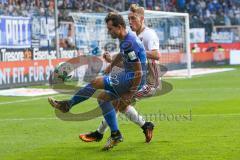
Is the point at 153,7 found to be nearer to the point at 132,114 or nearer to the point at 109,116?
the point at 132,114

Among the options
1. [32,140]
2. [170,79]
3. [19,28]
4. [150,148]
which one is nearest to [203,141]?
[150,148]

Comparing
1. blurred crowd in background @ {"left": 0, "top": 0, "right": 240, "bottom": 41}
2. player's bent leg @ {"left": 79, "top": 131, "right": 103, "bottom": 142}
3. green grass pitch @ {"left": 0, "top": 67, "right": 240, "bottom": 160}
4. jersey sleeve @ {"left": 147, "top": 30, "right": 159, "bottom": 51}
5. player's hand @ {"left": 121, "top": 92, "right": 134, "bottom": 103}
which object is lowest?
green grass pitch @ {"left": 0, "top": 67, "right": 240, "bottom": 160}

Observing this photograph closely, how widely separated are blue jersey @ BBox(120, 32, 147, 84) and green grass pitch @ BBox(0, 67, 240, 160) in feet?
3.97

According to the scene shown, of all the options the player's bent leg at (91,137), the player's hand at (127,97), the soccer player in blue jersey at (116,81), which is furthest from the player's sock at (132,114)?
the player's bent leg at (91,137)

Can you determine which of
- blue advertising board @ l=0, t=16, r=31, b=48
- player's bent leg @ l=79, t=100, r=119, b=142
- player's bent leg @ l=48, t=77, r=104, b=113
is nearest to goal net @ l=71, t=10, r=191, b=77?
blue advertising board @ l=0, t=16, r=31, b=48

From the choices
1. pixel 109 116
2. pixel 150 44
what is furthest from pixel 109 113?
pixel 150 44

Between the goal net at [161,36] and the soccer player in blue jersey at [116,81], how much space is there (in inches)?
753

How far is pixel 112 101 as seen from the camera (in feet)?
34.4

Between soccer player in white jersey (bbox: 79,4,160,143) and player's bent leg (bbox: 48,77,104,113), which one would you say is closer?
player's bent leg (bbox: 48,77,104,113)

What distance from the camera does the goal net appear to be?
3209 cm

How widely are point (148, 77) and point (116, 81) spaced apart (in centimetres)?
182

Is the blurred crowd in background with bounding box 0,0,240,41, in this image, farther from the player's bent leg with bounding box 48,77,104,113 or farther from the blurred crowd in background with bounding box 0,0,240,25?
the player's bent leg with bounding box 48,77,104,113

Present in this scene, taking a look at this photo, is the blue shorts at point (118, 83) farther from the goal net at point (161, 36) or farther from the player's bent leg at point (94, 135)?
the goal net at point (161, 36)

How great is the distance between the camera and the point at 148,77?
12.1m
